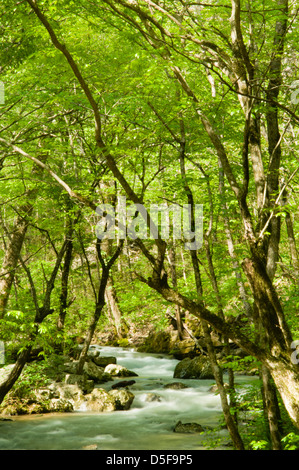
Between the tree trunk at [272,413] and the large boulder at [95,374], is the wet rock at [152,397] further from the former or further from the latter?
the tree trunk at [272,413]

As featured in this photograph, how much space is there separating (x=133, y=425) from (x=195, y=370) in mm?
4130

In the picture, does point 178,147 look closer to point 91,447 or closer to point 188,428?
point 188,428

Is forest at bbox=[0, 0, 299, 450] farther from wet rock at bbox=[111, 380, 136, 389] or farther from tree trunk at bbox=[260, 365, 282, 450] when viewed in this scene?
wet rock at bbox=[111, 380, 136, 389]

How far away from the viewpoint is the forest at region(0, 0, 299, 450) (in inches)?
153

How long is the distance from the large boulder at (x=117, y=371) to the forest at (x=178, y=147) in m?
1.16

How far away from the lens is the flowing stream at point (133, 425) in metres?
7.30

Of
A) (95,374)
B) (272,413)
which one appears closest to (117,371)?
(95,374)

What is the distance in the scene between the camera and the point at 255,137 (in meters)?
4.19

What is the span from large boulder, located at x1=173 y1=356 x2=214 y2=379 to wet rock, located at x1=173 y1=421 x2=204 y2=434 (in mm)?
3980

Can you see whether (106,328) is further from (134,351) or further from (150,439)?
(150,439)

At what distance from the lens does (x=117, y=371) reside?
41.6 feet

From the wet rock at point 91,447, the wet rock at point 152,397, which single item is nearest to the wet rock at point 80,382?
the wet rock at point 152,397
